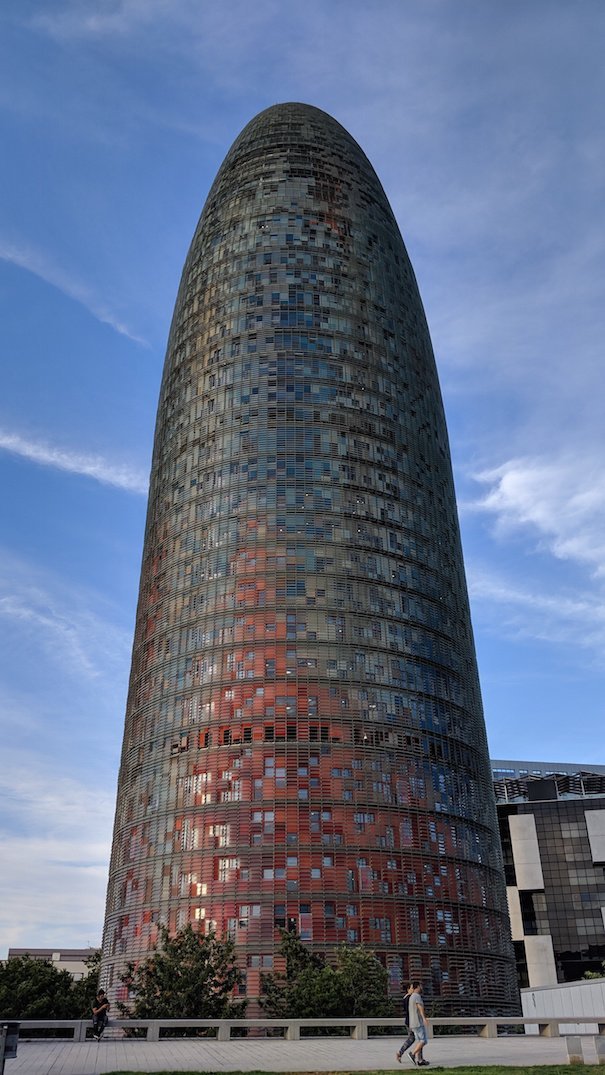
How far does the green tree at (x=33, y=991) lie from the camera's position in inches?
3369

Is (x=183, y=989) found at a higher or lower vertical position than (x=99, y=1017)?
higher

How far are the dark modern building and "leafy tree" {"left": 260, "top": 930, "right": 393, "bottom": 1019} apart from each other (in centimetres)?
5746

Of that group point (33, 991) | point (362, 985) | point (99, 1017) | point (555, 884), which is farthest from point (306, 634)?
point (99, 1017)

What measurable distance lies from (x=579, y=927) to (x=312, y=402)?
95.2m

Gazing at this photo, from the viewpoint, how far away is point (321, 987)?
247ft

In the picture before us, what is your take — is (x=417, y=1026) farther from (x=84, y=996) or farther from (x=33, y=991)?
(x=84, y=996)

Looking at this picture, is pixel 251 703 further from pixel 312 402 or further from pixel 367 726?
pixel 312 402

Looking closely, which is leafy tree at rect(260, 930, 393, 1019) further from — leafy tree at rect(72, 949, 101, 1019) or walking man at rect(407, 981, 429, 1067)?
walking man at rect(407, 981, 429, 1067)

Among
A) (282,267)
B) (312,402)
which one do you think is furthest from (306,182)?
(312,402)

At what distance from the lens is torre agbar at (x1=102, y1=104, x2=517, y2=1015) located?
Answer: 11125 cm

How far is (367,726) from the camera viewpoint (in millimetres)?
120375

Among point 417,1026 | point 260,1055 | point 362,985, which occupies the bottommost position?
point 260,1055

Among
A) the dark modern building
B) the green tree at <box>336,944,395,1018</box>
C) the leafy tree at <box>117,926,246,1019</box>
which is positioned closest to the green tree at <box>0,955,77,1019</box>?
the leafy tree at <box>117,926,246,1019</box>

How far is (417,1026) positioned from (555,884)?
128632 mm
